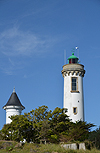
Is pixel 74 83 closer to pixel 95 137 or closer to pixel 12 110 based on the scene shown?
pixel 12 110

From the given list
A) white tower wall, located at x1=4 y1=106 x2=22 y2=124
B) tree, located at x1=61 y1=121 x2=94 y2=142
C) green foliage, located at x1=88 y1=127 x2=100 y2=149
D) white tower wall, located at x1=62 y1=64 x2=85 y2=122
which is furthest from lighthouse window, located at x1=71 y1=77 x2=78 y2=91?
green foliage, located at x1=88 y1=127 x2=100 y2=149

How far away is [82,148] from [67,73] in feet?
52.3

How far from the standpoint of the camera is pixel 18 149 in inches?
813

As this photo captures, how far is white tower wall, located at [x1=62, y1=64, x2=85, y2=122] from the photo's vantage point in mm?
34228

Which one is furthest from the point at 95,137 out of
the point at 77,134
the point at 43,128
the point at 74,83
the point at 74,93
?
the point at 74,83

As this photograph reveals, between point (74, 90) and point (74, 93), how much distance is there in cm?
47

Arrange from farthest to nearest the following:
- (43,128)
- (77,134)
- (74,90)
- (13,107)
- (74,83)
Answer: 1. (13,107)
2. (74,83)
3. (74,90)
4. (43,128)
5. (77,134)

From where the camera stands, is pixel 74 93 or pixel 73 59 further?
pixel 73 59

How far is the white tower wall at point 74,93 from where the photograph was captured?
112 ft

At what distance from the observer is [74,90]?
35.1 metres

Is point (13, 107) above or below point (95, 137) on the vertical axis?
above

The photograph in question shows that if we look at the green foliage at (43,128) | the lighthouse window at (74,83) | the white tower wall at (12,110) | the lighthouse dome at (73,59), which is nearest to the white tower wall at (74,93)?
the lighthouse window at (74,83)

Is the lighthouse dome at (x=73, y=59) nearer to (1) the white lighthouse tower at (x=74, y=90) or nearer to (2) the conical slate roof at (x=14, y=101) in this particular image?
(1) the white lighthouse tower at (x=74, y=90)

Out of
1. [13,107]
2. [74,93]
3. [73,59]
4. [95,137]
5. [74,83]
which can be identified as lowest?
[95,137]
